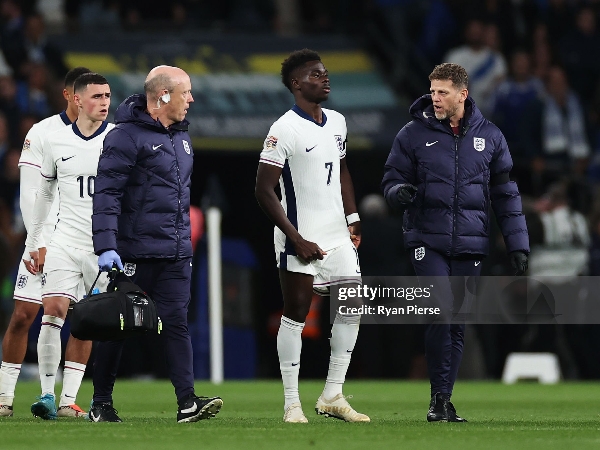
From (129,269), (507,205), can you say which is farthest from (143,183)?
(507,205)

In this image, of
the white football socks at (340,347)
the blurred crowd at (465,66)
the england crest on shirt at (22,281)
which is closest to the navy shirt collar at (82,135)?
the england crest on shirt at (22,281)

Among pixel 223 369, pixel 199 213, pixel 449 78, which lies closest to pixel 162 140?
pixel 449 78

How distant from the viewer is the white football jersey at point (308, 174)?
9.91 m

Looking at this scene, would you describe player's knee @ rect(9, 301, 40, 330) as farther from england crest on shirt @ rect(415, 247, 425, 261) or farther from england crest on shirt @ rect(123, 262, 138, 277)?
england crest on shirt @ rect(415, 247, 425, 261)

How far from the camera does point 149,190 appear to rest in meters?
9.81

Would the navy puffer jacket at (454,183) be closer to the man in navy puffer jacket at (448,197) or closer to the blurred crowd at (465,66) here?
the man in navy puffer jacket at (448,197)

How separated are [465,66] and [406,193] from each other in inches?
447

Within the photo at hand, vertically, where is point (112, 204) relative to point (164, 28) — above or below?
below

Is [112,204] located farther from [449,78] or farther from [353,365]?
[353,365]

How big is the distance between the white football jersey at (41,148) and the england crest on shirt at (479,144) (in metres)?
2.94

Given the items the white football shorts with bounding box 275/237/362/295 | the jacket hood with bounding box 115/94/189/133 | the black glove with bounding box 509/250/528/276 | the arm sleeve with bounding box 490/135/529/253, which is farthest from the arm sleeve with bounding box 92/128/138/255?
the black glove with bounding box 509/250/528/276

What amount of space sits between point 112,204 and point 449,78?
243 cm

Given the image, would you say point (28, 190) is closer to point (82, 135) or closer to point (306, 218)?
point (82, 135)

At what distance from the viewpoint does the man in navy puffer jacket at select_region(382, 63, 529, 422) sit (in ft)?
32.9
